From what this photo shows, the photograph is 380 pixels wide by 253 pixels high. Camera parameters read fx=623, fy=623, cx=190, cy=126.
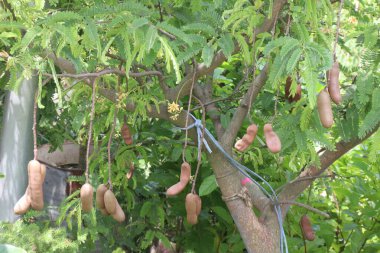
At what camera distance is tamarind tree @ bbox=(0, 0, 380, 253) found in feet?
6.66

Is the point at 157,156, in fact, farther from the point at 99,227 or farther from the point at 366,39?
the point at 366,39

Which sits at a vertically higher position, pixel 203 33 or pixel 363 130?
pixel 203 33

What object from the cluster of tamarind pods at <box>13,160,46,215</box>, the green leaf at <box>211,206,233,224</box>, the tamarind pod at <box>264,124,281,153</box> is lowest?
the green leaf at <box>211,206,233,224</box>

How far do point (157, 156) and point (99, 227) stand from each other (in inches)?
20.5

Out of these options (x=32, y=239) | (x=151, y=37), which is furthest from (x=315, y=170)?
(x=32, y=239)

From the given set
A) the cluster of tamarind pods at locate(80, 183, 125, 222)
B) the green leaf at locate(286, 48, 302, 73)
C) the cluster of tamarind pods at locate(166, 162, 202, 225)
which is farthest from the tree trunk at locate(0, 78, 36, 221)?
the green leaf at locate(286, 48, 302, 73)

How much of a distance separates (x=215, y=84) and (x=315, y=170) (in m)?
1.27

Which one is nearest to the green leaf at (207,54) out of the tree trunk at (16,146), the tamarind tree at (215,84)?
the tamarind tree at (215,84)

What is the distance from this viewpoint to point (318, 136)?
90.7 inches

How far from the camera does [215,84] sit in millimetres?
3789

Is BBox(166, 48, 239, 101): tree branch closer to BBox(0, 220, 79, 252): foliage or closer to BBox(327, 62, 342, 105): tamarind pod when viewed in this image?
BBox(327, 62, 342, 105): tamarind pod

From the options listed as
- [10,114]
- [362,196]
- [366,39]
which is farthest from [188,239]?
[366,39]

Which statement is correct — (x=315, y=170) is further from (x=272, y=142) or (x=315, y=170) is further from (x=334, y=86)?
(x=334, y=86)

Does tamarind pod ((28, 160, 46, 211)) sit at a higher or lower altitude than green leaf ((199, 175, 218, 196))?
higher
